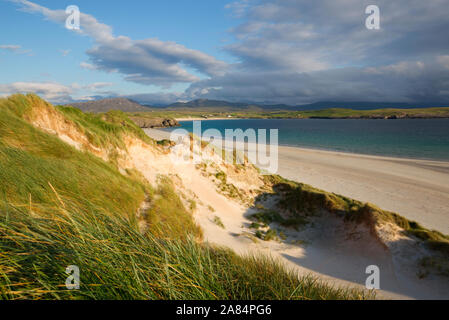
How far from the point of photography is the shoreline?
1462 cm

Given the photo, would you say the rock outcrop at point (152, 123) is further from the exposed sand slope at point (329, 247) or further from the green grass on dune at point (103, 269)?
the green grass on dune at point (103, 269)

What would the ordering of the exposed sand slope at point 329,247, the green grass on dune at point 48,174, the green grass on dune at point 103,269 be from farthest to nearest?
the exposed sand slope at point 329,247 → the green grass on dune at point 48,174 → the green grass on dune at point 103,269

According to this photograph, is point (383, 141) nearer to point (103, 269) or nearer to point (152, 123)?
point (103, 269)

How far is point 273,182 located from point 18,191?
12043mm

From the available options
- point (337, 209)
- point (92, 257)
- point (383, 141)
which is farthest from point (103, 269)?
point (383, 141)

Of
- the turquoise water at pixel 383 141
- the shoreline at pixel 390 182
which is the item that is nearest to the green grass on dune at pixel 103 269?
the shoreline at pixel 390 182

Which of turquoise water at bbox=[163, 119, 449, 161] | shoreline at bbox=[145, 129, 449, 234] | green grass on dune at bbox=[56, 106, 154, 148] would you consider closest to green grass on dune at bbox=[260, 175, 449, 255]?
shoreline at bbox=[145, 129, 449, 234]

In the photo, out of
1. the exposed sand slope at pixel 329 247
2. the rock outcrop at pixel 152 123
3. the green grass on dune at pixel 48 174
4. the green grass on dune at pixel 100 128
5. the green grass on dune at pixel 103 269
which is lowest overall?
the exposed sand slope at pixel 329 247

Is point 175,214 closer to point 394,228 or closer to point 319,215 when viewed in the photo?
point 319,215

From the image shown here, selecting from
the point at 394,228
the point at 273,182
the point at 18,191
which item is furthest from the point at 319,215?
the point at 18,191

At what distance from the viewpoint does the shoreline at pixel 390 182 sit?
48.0 ft

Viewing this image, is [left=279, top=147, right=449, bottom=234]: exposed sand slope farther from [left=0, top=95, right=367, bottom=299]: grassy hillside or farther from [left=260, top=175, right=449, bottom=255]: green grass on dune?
[left=0, top=95, right=367, bottom=299]: grassy hillside

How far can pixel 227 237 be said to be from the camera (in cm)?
859
